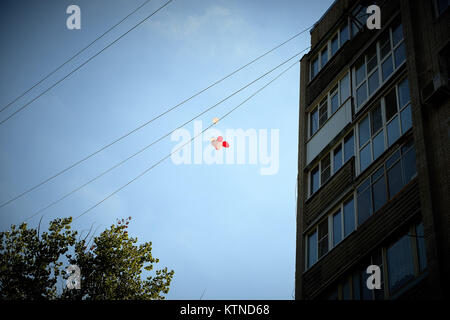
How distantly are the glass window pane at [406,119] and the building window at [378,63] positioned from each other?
5.86ft

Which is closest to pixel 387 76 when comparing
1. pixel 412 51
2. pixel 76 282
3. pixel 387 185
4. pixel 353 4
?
pixel 412 51

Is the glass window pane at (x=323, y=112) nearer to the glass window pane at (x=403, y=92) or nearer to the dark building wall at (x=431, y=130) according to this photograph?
the glass window pane at (x=403, y=92)

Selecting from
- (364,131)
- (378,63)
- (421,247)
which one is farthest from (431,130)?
(378,63)

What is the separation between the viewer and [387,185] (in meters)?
14.5

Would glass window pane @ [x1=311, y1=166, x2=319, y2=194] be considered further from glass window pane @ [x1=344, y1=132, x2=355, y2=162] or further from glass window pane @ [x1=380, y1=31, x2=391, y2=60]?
glass window pane @ [x1=380, y1=31, x2=391, y2=60]

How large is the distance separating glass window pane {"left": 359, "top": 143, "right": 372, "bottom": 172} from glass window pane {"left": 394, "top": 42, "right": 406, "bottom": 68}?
102 inches

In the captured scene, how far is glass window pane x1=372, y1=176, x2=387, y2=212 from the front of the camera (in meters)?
14.5

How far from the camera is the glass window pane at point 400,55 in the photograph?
53.2ft

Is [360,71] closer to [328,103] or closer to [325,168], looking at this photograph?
[328,103]

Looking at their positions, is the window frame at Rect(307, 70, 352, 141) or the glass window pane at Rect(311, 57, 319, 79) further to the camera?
the glass window pane at Rect(311, 57, 319, 79)

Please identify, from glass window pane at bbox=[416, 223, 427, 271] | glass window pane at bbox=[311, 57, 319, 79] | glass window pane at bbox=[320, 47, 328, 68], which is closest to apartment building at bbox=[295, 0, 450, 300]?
glass window pane at bbox=[416, 223, 427, 271]

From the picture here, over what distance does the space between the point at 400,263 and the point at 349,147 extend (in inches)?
207

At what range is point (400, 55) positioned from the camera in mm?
16438
